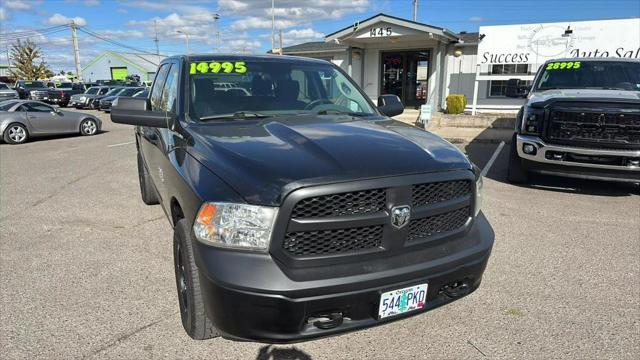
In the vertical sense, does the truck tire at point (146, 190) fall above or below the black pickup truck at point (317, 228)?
below

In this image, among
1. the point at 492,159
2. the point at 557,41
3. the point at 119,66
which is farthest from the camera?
the point at 119,66

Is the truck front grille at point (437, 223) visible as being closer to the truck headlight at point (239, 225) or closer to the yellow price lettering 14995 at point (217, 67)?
the truck headlight at point (239, 225)

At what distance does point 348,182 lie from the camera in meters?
2.10

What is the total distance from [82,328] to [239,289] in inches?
63.2

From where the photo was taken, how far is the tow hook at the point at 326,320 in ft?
6.95

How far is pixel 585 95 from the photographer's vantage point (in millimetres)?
6133

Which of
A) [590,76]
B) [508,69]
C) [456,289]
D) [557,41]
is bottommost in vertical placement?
[456,289]

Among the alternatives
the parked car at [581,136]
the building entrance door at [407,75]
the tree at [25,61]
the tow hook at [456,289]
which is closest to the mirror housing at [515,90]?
the parked car at [581,136]

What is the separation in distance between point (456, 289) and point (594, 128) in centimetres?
459

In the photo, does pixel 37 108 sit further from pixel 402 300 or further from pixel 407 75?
pixel 402 300

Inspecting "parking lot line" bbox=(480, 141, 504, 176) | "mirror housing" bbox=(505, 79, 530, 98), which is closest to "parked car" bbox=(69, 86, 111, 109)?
"parking lot line" bbox=(480, 141, 504, 176)

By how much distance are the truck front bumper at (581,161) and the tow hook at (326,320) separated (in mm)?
5058

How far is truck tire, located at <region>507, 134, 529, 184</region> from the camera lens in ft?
21.8

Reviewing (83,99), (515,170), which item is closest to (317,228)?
(515,170)
